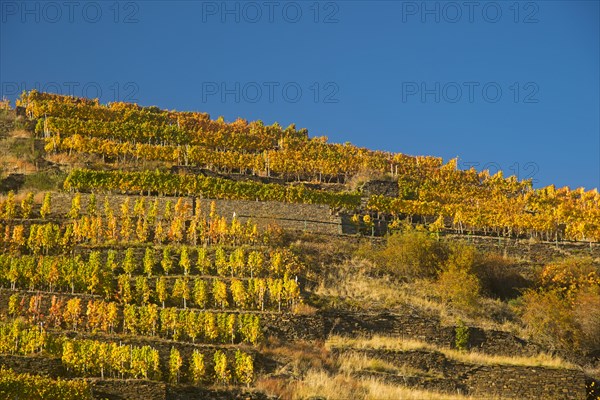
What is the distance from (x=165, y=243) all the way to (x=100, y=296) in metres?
6.08

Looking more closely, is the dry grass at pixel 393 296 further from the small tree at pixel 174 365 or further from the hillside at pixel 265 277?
the small tree at pixel 174 365

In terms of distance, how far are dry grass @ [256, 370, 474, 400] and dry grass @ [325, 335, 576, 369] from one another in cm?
300

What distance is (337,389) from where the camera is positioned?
29.9 m

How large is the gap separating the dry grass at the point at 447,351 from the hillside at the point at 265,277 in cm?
19

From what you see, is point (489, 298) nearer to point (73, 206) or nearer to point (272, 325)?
point (272, 325)

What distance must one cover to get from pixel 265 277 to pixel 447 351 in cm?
798

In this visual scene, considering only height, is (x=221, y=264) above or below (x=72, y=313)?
above

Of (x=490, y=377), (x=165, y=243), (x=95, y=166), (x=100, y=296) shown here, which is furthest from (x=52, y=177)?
(x=490, y=377)

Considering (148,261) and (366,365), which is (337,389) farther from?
(148,261)

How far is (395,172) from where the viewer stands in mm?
61000

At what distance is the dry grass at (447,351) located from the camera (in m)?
34.8

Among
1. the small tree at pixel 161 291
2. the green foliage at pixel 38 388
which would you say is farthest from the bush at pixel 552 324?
the green foliage at pixel 38 388

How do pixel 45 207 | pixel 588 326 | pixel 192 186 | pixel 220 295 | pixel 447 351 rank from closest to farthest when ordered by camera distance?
pixel 220 295, pixel 447 351, pixel 588 326, pixel 45 207, pixel 192 186

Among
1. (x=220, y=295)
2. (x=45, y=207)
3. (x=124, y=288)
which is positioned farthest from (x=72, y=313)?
(x=45, y=207)
